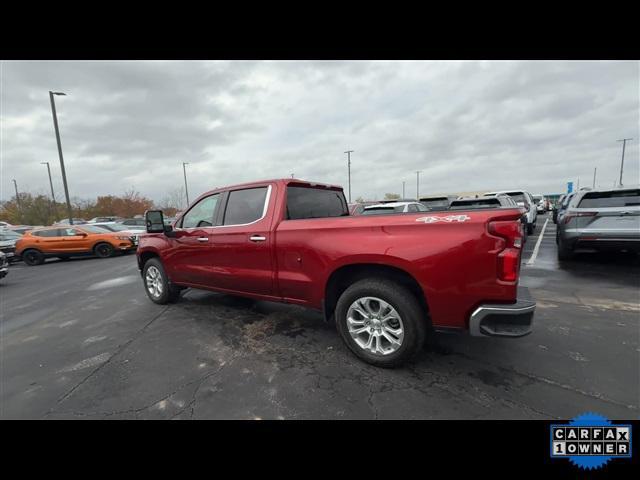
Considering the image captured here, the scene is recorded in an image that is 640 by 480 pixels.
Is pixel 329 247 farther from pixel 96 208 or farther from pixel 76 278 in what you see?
pixel 96 208

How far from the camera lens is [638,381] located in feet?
7.57

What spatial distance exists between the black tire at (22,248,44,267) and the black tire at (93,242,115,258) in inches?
75.1

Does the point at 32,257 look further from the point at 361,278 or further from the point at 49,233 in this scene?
the point at 361,278

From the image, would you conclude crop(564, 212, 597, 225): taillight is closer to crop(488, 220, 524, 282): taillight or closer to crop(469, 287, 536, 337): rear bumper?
crop(469, 287, 536, 337): rear bumper

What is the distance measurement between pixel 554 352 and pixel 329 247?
2.54 metres

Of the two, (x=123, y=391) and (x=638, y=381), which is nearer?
(x=638, y=381)

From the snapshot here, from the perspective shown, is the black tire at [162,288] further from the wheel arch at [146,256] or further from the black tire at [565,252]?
the black tire at [565,252]

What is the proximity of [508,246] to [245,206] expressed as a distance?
287cm

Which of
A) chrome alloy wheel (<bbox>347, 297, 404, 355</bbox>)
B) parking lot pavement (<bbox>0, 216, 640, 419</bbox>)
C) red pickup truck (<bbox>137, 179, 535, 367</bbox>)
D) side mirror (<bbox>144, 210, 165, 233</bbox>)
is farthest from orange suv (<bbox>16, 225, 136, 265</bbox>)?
chrome alloy wheel (<bbox>347, 297, 404, 355</bbox>)

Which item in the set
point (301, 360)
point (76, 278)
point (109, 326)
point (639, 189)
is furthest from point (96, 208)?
point (639, 189)

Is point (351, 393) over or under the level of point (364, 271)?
under

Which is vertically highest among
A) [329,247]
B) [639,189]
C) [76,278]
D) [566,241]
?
[639,189]

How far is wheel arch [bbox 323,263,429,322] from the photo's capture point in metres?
2.61
